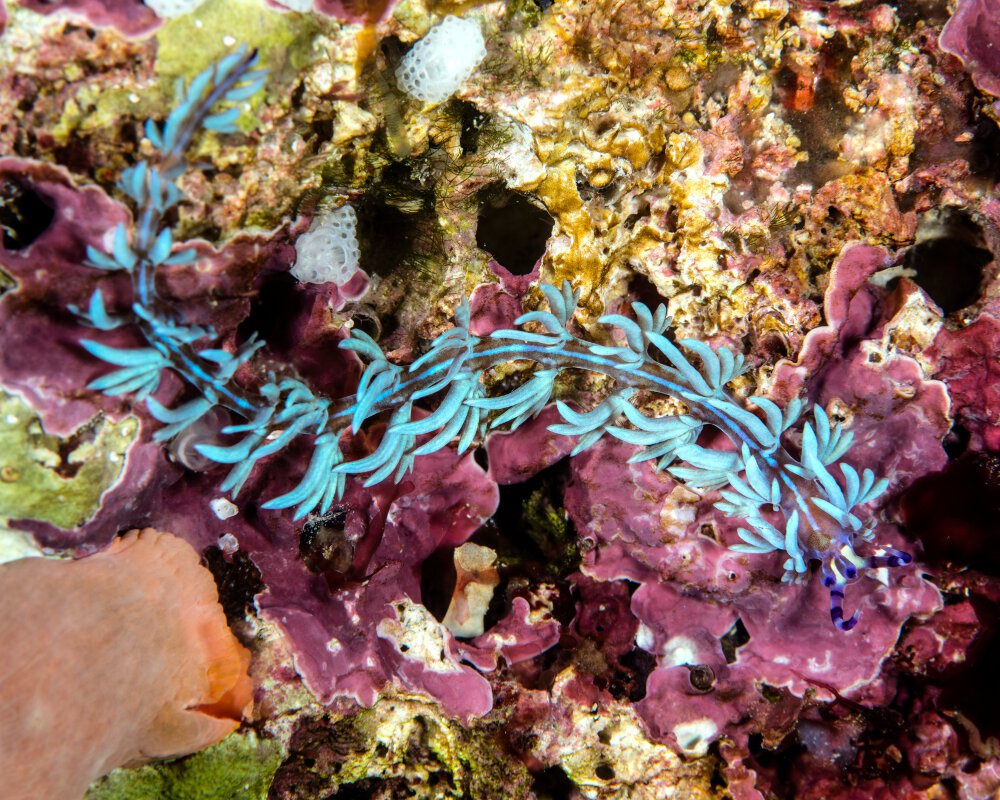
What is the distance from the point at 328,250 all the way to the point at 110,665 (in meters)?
2.05

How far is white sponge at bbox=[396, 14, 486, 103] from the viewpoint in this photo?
2539 mm

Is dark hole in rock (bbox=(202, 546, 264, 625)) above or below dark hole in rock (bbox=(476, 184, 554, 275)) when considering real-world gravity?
below

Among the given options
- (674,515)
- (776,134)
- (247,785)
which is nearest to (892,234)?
(776,134)

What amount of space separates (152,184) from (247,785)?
2929 millimetres

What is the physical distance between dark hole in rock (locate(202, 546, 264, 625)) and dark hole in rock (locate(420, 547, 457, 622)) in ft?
3.35

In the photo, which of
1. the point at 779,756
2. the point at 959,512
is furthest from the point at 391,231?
the point at 779,756

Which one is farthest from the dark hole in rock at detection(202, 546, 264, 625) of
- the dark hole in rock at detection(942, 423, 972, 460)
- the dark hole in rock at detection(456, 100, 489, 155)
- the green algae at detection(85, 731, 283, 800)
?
the dark hole in rock at detection(942, 423, 972, 460)

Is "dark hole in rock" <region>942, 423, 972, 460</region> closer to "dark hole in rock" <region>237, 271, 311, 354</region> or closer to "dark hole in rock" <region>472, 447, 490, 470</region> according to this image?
"dark hole in rock" <region>472, 447, 490, 470</region>

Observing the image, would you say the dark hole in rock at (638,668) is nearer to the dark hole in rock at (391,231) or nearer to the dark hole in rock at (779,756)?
the dark hole in rock at (779,756)

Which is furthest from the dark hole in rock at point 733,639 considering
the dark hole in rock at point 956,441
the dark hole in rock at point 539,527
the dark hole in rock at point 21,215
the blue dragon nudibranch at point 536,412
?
the dark hole in rock at point 21,215

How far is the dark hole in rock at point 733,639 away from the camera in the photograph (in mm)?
3469

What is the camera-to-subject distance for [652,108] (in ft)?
9.78

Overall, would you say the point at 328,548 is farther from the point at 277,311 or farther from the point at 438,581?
the point at 277,311

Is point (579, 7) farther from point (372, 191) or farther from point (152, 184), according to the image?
point (152, 184)
